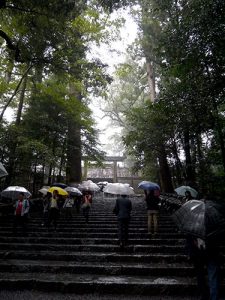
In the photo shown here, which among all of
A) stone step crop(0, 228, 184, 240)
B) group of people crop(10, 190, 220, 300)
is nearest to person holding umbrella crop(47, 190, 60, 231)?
group of people crop(10, 190, 220, 300)

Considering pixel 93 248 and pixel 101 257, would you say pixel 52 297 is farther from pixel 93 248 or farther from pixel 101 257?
pixel 93 248

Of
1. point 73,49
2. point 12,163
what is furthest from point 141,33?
point 12,163

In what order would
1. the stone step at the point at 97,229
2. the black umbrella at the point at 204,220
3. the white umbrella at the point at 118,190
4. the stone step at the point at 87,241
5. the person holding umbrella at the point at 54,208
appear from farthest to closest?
the person holding umbrella at the point at 54,208 < the stone step at the point at 97,229 < the white umbrella at the point at 118,190 < the stone step at the point at 87,241 < the black umbrella at the point at 204,220

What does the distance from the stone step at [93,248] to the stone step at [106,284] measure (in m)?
1.44

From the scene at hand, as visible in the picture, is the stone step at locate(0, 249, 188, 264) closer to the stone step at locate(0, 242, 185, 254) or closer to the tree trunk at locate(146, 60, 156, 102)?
the stone step at locate(0, 242, 185, 254)

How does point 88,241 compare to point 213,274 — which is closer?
point 213,274

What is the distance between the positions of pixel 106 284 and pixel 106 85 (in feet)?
33.9

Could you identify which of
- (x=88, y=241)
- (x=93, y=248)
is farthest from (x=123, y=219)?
(x=88, y=241)

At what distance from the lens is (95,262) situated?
20.9ft

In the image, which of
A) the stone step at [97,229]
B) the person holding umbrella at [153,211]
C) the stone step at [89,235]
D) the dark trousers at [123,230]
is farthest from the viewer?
the stone step at [97,229]

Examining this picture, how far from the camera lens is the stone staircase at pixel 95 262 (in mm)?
5094

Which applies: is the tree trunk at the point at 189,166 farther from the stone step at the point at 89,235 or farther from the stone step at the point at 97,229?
the stone step at the point at 89,235

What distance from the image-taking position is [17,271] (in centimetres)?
590

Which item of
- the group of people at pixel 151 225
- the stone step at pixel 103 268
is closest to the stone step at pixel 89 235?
the group of people at pixel 151 225
